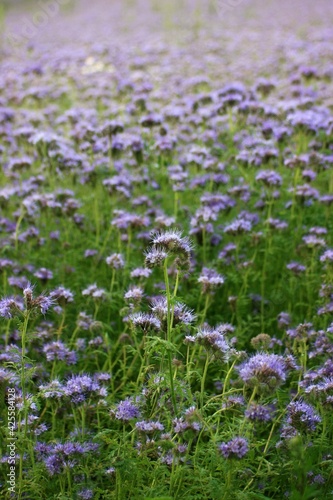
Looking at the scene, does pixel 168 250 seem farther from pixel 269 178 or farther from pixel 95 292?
pixel 269 178

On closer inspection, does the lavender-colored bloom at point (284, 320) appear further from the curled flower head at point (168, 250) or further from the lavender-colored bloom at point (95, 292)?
the curled flower head at point (168, 250)

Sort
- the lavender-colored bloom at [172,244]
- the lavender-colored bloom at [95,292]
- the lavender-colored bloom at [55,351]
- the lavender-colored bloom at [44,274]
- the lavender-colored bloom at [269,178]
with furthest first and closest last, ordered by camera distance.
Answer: the lavender-colored bloom at [269,178] < the lavender-colored bloom at [44,274] < the lavender-colored bloom at [95,292] < the lavender-colored bloom at [55,351] < the lavender-colored bloom at [172,244]

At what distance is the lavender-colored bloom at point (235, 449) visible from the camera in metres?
2.26

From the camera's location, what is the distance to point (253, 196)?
514 centimetres

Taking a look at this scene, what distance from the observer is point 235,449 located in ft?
7.41

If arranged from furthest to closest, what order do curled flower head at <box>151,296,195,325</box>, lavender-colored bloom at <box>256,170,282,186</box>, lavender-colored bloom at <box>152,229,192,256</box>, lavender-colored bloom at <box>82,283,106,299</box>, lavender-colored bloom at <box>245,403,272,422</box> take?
lavender-colored bloom at <box>256,170,282,186</box> → lavender-colored bloom at <box>82,283,106,299</box> → curled flower head at <box>151,296,195,325</box> → lavender-colored bloom at <box>152,229,192,256</box> → lavender-colored bloom at <box>245,403,272,422</box>

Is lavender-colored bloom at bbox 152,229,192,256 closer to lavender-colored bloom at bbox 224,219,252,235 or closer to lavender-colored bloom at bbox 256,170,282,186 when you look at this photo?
lavender-colored bloom at bbox 224,219,252,235

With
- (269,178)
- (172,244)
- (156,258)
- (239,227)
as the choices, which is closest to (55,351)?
(156,258)

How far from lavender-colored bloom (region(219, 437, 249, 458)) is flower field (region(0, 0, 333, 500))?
12 millimetres

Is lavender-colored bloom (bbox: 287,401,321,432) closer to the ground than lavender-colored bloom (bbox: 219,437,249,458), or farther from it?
farther from it

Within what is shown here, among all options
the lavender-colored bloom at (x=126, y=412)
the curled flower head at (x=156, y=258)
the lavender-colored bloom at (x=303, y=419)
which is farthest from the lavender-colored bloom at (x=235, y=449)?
the curled flower head at (x=156, y=258)

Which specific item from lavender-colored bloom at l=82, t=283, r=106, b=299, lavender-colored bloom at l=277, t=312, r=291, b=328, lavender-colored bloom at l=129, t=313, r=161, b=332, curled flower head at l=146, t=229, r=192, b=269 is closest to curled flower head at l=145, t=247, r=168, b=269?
curled flower head at l=146, t=229, r=192, b=269

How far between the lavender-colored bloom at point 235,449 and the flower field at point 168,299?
0.04 feet

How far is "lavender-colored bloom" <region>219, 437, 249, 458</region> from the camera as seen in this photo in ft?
7.41
